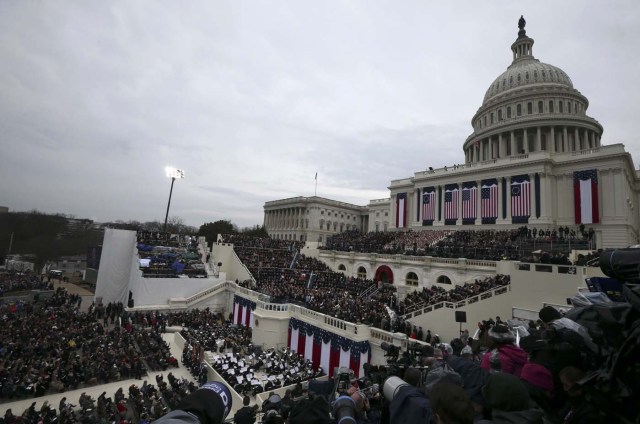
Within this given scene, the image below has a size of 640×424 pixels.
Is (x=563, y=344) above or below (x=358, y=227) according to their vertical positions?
below

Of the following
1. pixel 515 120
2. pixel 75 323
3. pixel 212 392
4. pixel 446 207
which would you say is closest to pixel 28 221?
pixel 75 323

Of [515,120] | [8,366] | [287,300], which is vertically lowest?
[8,366]

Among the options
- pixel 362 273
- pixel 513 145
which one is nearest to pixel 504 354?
pixel 362 273

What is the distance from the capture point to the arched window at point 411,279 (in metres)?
31.3

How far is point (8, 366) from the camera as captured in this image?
1650 cm

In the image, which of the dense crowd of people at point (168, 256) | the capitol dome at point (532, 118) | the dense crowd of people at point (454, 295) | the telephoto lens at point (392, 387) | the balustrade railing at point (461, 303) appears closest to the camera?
the telephoto lens at point (392, 387)

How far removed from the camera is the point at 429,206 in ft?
151

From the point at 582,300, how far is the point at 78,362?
22.3m

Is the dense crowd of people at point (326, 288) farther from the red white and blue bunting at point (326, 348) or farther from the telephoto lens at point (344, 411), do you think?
the telephoto lens at point (344, 411)

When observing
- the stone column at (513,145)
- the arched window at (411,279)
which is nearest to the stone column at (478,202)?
the arched window at (411,279)

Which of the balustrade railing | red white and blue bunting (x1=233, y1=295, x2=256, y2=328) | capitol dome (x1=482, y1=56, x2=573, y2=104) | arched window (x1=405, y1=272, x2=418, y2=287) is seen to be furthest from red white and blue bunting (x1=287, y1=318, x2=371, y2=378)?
capitol dome (x1=482, y1=56, x2=573, y2=104)

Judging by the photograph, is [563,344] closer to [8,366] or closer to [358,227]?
[8,366]

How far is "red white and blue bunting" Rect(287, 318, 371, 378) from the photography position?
57.4ft

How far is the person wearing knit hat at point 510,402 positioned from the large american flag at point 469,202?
138 feet
